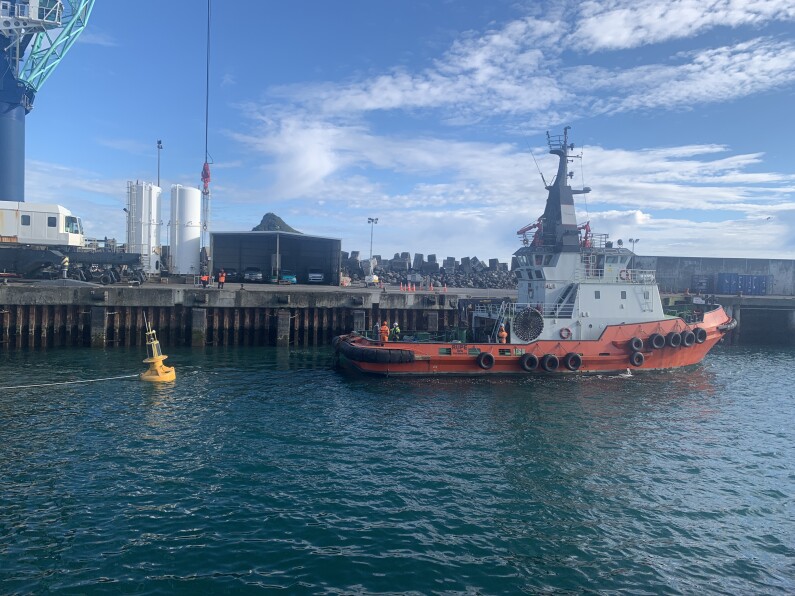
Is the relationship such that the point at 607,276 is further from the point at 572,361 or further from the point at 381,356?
the point at 381,356

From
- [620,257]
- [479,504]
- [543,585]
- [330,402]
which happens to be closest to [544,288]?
[620,257]

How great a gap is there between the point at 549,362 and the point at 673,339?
602 cm

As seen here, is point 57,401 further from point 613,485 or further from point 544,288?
point 544,288

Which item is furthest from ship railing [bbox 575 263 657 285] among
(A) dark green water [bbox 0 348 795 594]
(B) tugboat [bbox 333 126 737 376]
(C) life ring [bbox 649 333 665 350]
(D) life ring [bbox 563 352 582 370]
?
(A) dark green water [bbox 0 348 795 594]

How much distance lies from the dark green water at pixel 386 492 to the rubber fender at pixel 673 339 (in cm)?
435

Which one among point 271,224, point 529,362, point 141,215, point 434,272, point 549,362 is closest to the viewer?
point 529,362

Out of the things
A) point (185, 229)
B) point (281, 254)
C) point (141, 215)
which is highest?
point (141, 215)

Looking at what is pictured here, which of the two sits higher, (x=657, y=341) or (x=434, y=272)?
(x=434, y=272)

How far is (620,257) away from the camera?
2238 centimetres

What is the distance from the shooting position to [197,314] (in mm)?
26250

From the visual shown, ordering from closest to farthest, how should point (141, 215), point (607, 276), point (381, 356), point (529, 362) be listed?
→ point (381, 356) → point (529, 362) → point (607, 276) → point (141, 215)

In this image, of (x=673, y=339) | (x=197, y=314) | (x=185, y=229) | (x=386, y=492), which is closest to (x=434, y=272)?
(x=185, y=229)

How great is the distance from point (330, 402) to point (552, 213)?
45.5 ft

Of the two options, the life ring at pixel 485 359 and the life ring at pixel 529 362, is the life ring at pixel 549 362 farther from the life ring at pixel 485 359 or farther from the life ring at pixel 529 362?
the life ring at pixel 485 359
